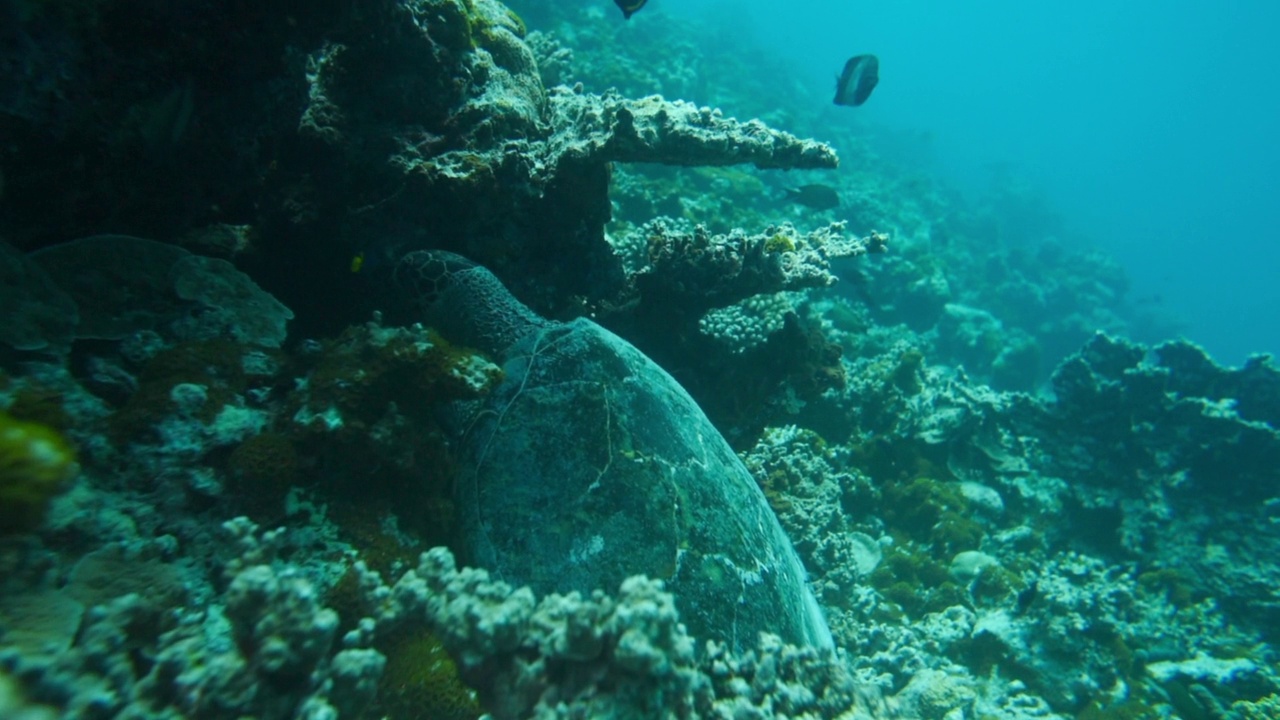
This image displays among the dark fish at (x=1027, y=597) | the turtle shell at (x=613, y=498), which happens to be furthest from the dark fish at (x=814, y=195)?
the turtle shell at (x=613, y=498)

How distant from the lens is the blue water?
169 ft

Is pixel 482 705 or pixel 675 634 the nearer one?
pixel 675 634

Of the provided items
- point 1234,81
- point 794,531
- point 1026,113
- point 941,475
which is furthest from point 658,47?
point 1234,81

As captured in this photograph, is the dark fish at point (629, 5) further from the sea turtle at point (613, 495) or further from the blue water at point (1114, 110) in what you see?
the blue water at point (1114, 110)

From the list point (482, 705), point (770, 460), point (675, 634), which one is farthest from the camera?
point (770, 460)

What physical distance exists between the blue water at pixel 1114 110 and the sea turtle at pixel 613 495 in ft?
111

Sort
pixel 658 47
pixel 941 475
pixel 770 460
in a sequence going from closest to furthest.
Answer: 1. pixel 770 460
2. pixel 941 475
3. pixel 658 47

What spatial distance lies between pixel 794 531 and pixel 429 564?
154 inches

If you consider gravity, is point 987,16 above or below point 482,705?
above

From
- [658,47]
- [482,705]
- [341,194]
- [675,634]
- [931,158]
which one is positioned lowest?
[482,705]

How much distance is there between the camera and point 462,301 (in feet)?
11.5

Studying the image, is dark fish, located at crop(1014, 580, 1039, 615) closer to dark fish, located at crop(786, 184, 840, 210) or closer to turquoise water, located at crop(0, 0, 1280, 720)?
turquoise water, located at crop(0, 0, 1280, 720)

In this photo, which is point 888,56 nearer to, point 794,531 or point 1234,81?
point 1234,81

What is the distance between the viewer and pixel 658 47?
68.6ft
